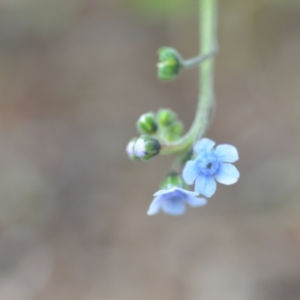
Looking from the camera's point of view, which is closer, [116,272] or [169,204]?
[169,204]

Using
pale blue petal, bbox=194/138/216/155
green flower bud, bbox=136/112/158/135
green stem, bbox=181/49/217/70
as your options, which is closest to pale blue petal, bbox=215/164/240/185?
pale blue petal, bbox=194/138/216/155

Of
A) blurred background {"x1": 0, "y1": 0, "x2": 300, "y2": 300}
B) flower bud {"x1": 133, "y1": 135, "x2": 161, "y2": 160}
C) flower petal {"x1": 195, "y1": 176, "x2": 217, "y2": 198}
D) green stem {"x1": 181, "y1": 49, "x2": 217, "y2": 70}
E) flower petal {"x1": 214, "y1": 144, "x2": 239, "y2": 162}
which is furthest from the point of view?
blurred background {"x1": 0, "y1": 0, "x2": 300, "y2": 300}

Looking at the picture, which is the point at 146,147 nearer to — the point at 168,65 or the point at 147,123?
the point at 147,123

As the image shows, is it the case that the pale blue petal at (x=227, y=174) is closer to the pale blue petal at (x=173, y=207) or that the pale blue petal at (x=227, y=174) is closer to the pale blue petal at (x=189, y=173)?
the pale blue petal at (x=189, y=173)

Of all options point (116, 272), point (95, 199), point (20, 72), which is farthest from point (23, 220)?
point (20, 72)

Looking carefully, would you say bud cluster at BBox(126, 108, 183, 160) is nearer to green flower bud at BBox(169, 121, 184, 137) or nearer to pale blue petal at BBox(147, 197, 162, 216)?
green flower bud at BBox(169, 121, 184, 137)

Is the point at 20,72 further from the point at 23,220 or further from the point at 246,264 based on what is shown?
the point at 246,264
